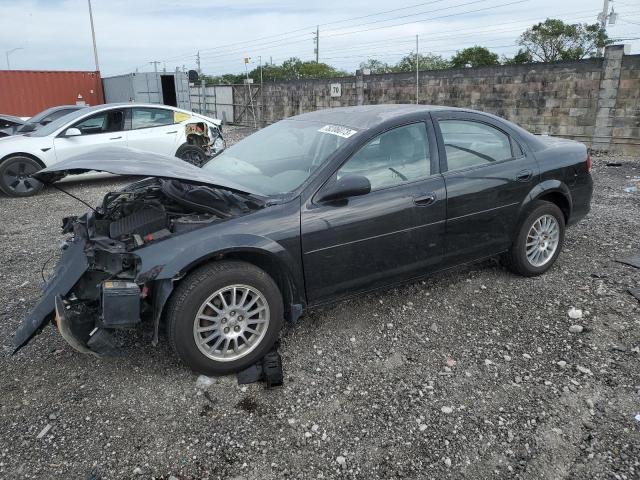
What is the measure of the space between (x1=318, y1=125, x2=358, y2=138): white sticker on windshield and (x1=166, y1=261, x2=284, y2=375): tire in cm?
120

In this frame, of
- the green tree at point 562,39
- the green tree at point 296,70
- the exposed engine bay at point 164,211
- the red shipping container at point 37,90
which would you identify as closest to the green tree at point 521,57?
the green tree at point 562,39

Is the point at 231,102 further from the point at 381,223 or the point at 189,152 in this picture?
the point at 381,223

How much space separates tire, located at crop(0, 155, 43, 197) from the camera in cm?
829

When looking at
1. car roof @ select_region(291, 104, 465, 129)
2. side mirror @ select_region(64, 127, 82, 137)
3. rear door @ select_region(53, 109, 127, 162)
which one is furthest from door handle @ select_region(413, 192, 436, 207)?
side mirror @ select_region(64, 127, 82, 137)

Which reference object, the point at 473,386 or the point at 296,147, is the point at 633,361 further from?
the point at 296,147

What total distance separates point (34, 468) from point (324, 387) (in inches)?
61.9

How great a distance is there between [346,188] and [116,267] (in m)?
1.50

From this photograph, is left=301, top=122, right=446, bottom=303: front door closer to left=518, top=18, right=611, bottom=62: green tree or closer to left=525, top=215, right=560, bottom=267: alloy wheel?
left=525, top=215, right=560, bottom=267: alloy wheel

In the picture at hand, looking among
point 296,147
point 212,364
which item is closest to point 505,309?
point 296,147

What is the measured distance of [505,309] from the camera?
13.0 feet

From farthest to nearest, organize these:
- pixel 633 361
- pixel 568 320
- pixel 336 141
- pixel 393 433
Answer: pixel 568 320 < pixel 336 141 < pixel 633 361 < pixel 393 433

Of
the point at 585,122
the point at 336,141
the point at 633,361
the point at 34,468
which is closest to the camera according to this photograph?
the point at 34,468

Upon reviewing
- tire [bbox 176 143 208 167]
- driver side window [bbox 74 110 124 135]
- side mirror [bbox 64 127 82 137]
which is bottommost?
tire [bbox 176 143 208 167]

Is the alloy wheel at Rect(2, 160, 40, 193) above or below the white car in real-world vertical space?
→ below
